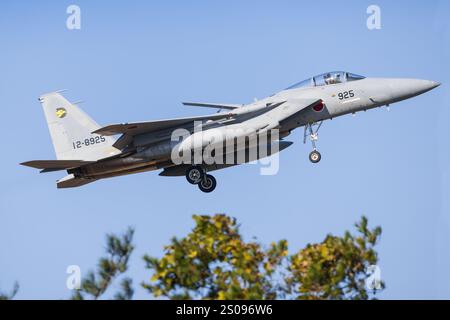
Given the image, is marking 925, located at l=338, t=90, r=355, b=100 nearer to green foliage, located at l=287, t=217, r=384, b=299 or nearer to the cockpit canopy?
the cockpit canopy

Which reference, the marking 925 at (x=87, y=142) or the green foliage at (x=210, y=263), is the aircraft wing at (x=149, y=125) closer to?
the marking 925 at (x=87, y=142)

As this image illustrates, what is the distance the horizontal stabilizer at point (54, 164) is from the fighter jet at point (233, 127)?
3 cm

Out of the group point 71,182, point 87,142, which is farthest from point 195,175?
point 71,182

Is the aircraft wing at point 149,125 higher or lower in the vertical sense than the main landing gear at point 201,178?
higher

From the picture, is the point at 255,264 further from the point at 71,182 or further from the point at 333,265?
the point at 71,182

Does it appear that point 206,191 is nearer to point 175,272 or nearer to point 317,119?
point 317,119

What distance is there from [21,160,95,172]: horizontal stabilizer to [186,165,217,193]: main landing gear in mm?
2798

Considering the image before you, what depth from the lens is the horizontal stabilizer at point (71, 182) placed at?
23.3 m

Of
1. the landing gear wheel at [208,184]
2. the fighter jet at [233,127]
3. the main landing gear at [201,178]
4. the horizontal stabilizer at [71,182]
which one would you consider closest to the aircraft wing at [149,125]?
the fighter jet at [233,127]

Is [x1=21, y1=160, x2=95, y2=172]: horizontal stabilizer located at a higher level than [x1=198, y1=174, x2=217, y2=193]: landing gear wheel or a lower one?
higher

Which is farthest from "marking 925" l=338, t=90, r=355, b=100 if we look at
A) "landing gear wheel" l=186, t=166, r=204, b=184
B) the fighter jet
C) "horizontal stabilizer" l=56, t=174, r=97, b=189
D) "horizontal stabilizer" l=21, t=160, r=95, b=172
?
"horizontal stabilizer" l=56, t=174, r=97, b=189

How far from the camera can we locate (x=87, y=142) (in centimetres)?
2339

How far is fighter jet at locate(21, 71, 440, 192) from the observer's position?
21812 mm
